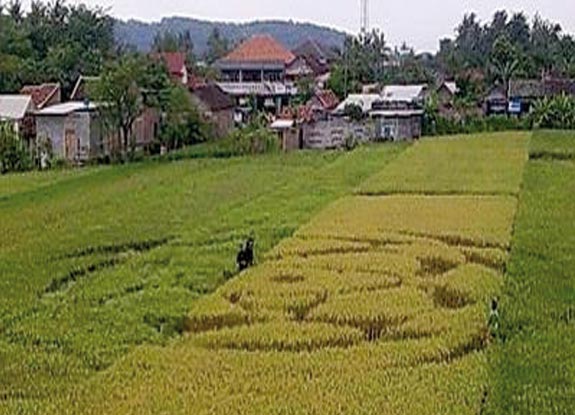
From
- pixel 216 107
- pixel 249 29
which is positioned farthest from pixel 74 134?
pixel 249 29

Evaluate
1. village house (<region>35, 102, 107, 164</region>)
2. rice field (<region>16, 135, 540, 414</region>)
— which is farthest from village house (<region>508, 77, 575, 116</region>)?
rice field (<region>16, 135, 540, 414</region>)

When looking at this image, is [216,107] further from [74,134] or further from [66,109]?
[74,134]

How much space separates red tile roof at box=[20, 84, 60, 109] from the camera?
36.9m

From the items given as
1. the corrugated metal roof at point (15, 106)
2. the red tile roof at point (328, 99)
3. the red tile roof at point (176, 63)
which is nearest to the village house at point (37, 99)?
the corrugated metal roof at point (15, 106)

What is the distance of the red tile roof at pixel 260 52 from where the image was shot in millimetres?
57344

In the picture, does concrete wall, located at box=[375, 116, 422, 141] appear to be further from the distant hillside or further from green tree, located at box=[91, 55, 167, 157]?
A: the distant hillside

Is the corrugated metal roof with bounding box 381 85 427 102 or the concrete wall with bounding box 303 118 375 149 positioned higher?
the corrugated metal roof with bounding box 381 85 427 102

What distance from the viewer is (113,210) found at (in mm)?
18750

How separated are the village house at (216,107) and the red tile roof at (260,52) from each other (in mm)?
14210

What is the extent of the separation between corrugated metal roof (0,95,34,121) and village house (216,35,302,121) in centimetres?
1690

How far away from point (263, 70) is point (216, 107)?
1758cm

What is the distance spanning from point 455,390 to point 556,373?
4.05 feet

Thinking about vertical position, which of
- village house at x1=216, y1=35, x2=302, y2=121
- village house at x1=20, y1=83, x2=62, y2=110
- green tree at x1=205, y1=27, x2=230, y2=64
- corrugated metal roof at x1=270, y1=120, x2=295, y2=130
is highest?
green tree at x1=205, y1=27, x2=230, y2=64

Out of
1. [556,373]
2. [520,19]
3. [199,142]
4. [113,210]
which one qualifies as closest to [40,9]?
[199,142]
